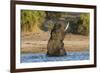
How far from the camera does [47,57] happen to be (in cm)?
203

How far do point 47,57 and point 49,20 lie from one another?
388 mm

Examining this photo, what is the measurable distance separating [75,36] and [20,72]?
708 millimetres

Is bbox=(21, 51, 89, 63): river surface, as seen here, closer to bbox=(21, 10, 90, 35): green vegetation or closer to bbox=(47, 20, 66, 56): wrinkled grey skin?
bbox=(47, 20, 66, 56): wrinkled grey skin

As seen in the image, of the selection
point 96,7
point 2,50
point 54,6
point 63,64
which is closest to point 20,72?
point 2,50

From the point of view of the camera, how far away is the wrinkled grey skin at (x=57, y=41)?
204 centimetres

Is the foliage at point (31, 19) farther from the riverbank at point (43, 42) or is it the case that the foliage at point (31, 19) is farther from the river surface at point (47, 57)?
the river surface at point (47, 57)

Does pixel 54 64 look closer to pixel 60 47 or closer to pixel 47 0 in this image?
pixel 60 47

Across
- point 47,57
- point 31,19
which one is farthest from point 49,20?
point 47,57

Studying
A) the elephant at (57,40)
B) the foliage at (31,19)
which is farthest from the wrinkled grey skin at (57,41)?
the foliage at (31,19)

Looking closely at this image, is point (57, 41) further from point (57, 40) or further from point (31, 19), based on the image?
point (31, 19)

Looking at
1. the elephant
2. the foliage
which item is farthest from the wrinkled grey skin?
the foliage

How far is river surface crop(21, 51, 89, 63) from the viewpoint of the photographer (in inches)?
76.7

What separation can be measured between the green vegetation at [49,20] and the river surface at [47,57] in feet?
0.79

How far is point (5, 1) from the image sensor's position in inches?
74.7
